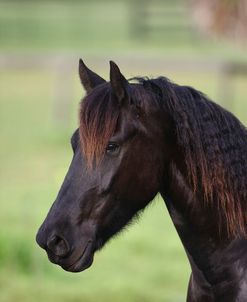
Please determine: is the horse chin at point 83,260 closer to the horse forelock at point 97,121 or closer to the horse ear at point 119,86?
the horse forelock at point 97,121

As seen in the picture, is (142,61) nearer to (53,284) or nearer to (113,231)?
(53,284)

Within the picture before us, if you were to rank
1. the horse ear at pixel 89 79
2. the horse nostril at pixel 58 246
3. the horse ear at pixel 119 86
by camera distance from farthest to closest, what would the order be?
the horse ear at pixel 89 79, the horse ear at pixel 119 86, the horse nostril at pixel 58 246

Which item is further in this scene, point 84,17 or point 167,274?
point 84,17

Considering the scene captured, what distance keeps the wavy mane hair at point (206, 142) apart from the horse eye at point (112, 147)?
12 centimetres

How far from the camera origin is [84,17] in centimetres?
4056

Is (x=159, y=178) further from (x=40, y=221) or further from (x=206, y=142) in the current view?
(x=40, y=221)

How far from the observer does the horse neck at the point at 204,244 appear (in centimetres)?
363

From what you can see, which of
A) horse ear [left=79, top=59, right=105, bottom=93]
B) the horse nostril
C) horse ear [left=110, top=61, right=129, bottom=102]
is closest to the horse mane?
horse ear [left=110, top=61, right=129, bottom=102]

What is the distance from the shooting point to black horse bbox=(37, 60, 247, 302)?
3473 millimetres

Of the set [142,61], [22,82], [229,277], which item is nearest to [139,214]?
[229,277]

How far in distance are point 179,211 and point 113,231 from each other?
274 millimetres

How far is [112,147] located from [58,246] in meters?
0.39

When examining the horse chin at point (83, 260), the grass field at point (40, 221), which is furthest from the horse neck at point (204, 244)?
the horse chin at point (83, 260)

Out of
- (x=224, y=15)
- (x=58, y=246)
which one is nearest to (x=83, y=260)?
(x=58, y=246)
